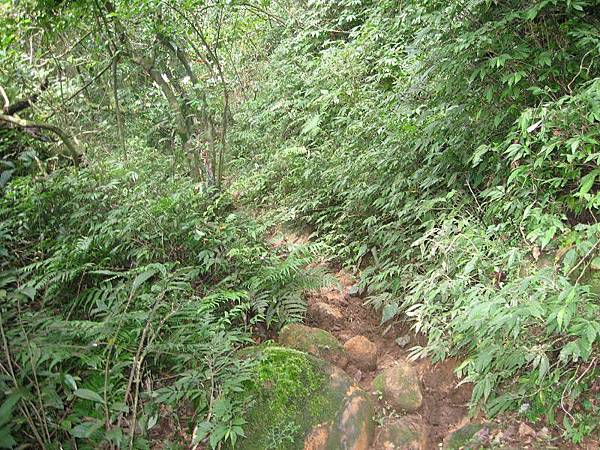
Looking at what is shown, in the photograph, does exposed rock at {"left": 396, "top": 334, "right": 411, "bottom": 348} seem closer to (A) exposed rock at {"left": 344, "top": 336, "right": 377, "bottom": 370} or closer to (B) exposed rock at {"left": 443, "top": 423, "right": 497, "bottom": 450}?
(A) exposed rock at {"left": 344, "top": 336, "right": 377, "bottom": 370}

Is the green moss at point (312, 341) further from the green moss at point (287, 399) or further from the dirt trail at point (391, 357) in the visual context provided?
the green moss at point (287, 399)

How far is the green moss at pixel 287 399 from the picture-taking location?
2.86 metres

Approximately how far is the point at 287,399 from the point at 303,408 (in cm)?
12

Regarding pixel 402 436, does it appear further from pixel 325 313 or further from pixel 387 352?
pixel 325 313

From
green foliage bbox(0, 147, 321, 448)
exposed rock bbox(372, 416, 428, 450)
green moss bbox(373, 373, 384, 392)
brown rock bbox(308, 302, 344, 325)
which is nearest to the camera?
green foliage bbox(0, 147, 321, 448)

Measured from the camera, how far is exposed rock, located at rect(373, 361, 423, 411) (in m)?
3.32

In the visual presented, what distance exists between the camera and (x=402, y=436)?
3066 millimetres

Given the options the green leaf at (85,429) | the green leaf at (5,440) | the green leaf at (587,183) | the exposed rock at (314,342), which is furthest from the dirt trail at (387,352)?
the green leaf at (5,440)

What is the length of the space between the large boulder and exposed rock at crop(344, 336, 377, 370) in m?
0.51

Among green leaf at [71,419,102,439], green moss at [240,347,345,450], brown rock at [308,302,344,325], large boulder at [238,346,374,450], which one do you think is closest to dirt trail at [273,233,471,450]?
brown rock at [308,302,344,325]

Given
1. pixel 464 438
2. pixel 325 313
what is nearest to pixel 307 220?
pixel 325 313

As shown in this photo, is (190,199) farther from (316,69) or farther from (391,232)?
(316,69)

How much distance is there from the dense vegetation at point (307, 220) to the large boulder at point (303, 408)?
157mm

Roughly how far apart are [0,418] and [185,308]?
147 cm
